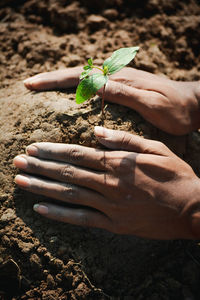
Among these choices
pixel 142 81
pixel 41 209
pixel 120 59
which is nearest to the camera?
pixel 120 59

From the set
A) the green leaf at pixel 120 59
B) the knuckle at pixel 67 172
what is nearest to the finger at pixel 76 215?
the knuckle at pixel 67 172

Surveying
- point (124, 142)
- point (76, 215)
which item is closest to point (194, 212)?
point (124, 142)

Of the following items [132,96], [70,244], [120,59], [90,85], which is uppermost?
[120,59]

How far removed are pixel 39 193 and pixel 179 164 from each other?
91cm

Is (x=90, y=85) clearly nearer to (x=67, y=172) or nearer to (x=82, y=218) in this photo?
(x=67, y=172)

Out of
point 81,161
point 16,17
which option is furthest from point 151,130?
point 16,17

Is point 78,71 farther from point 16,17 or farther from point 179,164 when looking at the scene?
point 16,17

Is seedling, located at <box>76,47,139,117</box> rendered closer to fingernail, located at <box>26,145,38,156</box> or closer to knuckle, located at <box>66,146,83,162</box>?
knuckle, located at <box>66,146,83,162</box>

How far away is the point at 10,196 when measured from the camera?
170 centimetres

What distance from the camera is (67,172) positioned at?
1.54 metres

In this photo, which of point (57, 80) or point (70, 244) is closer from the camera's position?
point (70, 244)

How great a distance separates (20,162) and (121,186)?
0.67 m

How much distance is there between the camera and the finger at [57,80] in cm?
182

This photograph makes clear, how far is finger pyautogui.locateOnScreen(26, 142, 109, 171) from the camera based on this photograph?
1.54 metres
